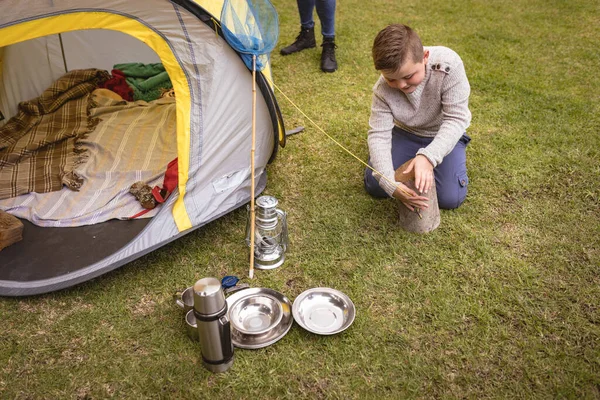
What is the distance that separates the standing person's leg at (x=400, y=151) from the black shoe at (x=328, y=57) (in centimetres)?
157

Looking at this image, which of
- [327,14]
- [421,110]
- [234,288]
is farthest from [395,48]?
[327,14]

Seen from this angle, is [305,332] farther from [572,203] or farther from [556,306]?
[572,203]

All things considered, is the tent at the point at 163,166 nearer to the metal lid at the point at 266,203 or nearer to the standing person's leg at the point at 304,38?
the metal lid at the point at 266,203

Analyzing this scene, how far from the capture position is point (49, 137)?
10.3ft

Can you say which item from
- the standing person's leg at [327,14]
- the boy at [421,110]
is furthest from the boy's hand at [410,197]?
the standing person's leg at [327,14]

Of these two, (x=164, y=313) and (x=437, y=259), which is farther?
(x=437, y=259)

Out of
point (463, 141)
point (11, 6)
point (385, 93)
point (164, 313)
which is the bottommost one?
point (164, 313)

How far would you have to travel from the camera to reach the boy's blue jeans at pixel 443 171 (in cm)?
255

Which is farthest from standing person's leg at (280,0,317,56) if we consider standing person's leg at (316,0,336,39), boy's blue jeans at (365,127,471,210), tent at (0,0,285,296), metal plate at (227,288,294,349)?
metal plate at (227,288,294,349)

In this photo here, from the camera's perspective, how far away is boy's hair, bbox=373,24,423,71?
81.7 inches

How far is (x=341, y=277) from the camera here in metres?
2.22

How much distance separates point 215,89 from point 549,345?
1777mm

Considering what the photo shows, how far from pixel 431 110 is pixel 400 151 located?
313mm

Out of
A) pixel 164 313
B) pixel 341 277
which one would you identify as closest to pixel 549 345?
pixel 341 277
